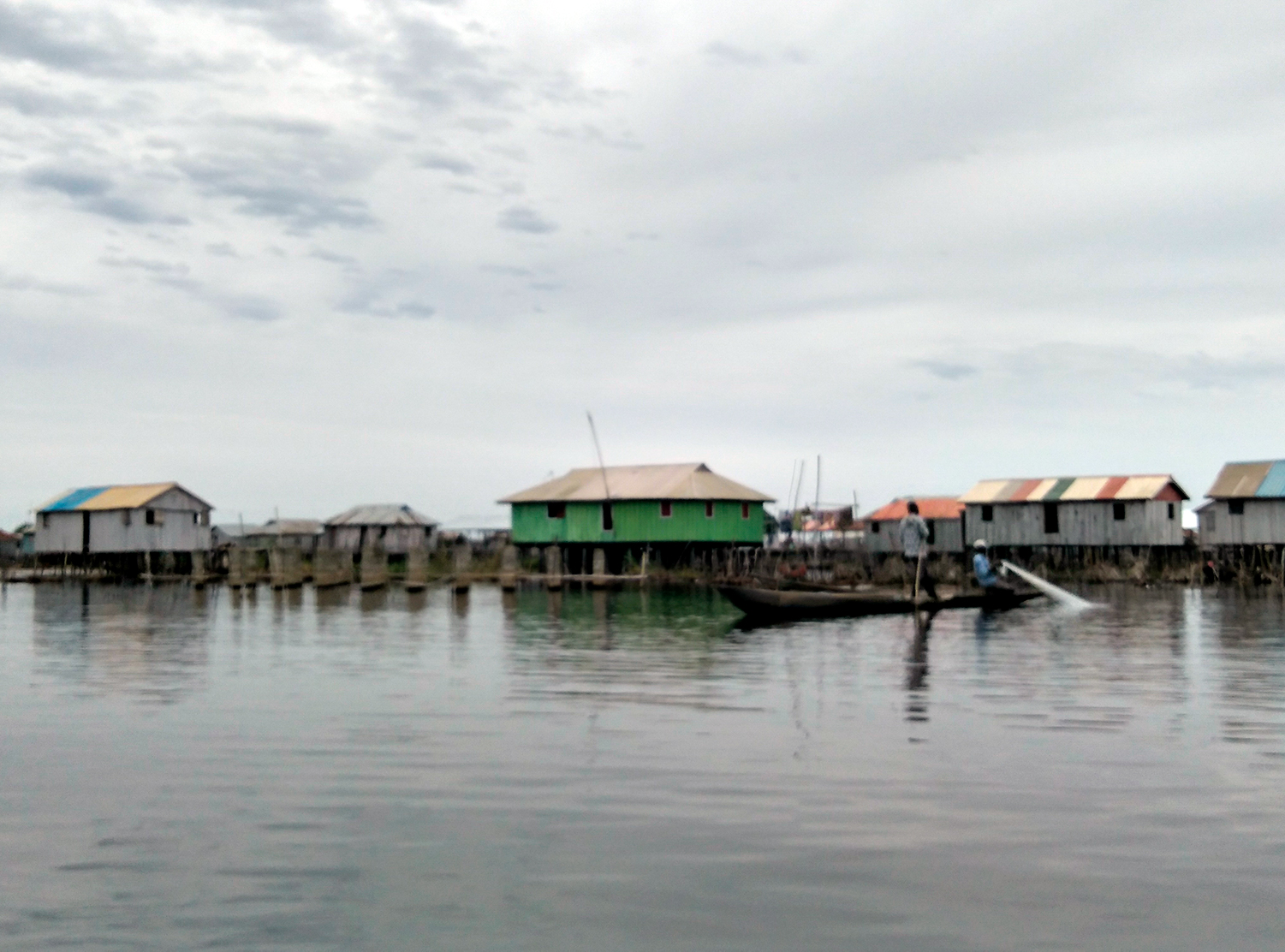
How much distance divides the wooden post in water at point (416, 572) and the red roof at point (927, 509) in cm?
3740

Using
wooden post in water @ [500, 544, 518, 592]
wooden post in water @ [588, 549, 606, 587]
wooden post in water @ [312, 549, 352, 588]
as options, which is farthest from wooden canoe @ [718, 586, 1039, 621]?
wooden post in water @ [588, 549, 606, 587]

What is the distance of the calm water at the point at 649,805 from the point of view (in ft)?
23.8

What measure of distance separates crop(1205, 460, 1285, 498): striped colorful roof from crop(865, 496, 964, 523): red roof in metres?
18.9

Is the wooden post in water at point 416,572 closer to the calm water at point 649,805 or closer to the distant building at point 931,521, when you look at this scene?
the calm water at point 649,805

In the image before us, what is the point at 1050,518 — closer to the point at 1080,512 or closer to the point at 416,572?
the point at 1080,512

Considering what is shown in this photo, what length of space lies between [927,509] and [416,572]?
133ft

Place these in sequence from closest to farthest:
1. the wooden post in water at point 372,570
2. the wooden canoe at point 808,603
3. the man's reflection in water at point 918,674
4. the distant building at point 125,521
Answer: the man's reflection in water at point 918,674
the wooden canoe at point 808,603
the wooden post in water at point 372,570
the distant building at point 125,521

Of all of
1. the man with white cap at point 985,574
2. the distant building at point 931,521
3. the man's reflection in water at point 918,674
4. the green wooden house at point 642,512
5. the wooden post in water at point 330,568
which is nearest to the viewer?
the man's reflection in water at point 918,674

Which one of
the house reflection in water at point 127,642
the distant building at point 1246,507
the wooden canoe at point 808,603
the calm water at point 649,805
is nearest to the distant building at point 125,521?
the house reflection in water at point 127,642

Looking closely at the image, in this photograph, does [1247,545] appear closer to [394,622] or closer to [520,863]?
[394,622]

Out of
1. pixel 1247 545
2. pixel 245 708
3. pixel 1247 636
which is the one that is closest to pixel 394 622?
pixel 245 708

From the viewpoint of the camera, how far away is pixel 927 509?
7656cm

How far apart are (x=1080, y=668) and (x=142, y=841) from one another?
15214mm

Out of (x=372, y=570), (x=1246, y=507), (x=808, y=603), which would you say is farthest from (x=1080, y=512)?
(x=808, y=603)
